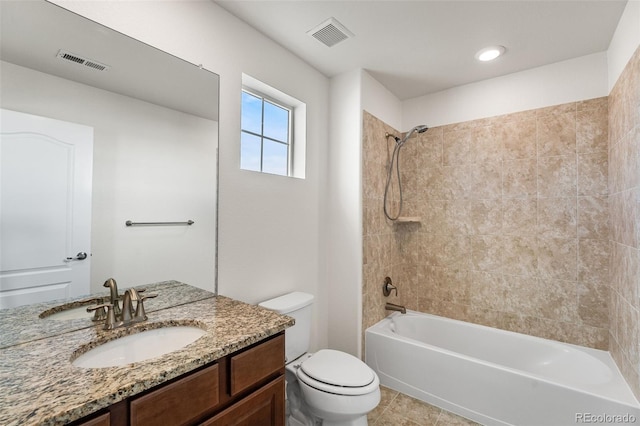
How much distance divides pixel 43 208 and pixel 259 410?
1086mm

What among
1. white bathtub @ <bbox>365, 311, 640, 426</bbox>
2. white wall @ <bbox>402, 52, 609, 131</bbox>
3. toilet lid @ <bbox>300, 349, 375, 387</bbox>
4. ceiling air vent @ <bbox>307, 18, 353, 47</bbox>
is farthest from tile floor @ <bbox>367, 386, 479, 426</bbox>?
ceiling air vent @ <bbox>307, 18, 353, 47</bbox>

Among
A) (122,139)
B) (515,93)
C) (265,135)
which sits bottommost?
(122,139)

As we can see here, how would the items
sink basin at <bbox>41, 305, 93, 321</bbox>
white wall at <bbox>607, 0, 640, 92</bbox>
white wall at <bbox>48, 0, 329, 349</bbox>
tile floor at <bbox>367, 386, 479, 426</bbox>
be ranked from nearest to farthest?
sink basin at <bbox>41, 305, 93, 321</bbox> < white wall at <bbox>48, 0, 329, 349</bbox> < white wall at <bbox>607, 0, 640, 92</bbox> < tile floor at <bbox>367, 386, 479, 426</bbox>

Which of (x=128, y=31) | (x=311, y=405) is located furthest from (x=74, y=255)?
(x=311, y=405)

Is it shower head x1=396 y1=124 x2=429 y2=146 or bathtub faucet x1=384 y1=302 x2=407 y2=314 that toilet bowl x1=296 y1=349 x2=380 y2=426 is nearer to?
bathtub faucet x1=384 y1=302 x2=407 y2=314

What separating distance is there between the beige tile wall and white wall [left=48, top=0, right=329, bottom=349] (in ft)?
6.10

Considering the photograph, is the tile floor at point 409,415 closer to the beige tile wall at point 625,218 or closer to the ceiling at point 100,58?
the beige tile wall at point 625,218

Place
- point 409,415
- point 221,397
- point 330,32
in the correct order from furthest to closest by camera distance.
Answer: point 409,415, point 330,32, point 221,397

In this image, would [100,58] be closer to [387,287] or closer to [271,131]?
[271,131]

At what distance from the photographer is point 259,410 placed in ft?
3.63

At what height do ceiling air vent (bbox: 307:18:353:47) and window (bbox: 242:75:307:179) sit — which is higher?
ceiling air vent (bbox: 307:18:353:47)

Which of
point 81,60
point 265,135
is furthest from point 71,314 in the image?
point 265,135

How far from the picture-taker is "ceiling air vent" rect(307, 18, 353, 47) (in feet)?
5.83

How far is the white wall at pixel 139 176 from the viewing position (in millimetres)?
1081
